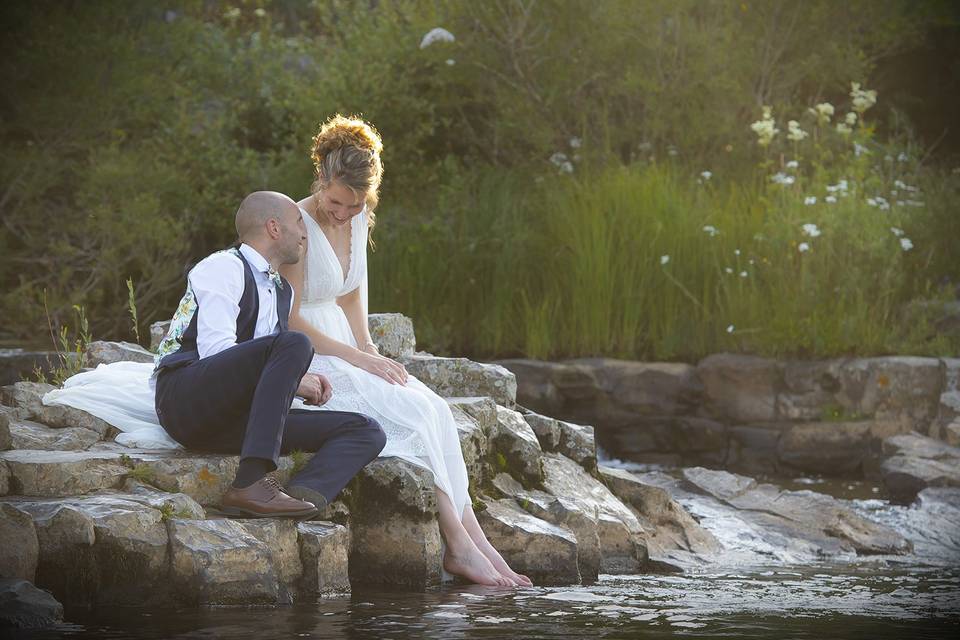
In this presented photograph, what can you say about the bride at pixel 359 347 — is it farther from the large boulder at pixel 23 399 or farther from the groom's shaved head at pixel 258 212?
the large boulder at pixel 23 399

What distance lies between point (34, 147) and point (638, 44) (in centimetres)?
567

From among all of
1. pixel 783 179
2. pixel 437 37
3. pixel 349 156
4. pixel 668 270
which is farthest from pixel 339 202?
pixel 437 37

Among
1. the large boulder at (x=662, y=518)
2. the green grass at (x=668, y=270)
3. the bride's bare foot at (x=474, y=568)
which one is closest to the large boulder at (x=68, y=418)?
the bride's bare foot at (x=474, y=568)

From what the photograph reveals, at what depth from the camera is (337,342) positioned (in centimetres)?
587

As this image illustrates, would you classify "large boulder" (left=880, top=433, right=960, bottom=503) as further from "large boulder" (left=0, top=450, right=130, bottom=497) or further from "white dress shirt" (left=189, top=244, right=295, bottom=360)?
"large boulder" (left=0, top=450, right=130, bottom=497)

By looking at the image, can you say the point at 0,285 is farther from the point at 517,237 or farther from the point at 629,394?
the point at 629,394

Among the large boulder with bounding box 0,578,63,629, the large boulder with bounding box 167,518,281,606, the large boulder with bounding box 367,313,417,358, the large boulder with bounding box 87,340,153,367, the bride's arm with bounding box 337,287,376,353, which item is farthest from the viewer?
Answer: the large boulder with bounding box 367,313,417,358

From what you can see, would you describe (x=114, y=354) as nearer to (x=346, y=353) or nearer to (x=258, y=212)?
(x=346, y=353)

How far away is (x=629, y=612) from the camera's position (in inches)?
192

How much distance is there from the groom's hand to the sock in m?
0.46

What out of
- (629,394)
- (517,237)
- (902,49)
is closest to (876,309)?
(629,394)

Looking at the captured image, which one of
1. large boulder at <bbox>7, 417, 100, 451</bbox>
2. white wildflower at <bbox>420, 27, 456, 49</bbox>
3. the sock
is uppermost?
white wildflower at <bbox>420, 27, 456, 49</bbox>

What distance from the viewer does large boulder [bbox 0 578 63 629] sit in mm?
4234

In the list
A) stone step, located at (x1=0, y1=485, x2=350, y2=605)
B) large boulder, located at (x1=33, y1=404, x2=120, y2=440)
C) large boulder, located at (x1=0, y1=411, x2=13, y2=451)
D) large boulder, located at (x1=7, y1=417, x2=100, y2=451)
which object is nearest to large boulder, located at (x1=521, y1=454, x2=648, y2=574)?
stone step, located at (x1=0, y1=485, x2=350, y2=605)
